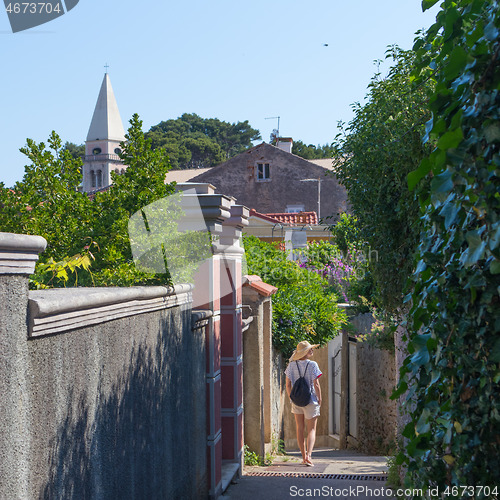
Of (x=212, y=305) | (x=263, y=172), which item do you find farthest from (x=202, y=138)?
(x=212, y=305)

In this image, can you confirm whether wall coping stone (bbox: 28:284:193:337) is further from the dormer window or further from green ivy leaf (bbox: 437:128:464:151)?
the dormer window

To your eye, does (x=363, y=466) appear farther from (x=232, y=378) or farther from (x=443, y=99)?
(x=443, y=99)

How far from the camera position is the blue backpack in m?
8.53

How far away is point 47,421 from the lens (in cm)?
265

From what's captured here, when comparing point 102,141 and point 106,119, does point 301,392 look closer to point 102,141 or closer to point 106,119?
point 106,119

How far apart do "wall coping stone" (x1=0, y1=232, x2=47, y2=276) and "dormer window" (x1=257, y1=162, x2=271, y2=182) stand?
28.8 m

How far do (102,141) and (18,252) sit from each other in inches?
2746

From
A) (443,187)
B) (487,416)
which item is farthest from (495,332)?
(443,187)

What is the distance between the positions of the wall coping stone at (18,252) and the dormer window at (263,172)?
1134 inches

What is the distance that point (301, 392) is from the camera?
28.0 ft

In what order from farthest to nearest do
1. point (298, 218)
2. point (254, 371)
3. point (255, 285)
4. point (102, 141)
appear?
point (102, 141) < point (298, 218) < point (254, 371) < point (255, 285)

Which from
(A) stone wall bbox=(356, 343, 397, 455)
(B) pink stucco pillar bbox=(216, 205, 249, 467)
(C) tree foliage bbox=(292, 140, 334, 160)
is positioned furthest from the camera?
(C) tree foliage bbox=(292, 140, 334, 160)

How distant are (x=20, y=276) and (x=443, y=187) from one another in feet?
5.03

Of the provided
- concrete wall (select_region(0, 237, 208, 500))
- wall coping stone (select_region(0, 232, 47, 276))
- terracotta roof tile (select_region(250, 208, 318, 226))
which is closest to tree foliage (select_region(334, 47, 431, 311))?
concrete wall (select_region(0, 237, 208, 500))
